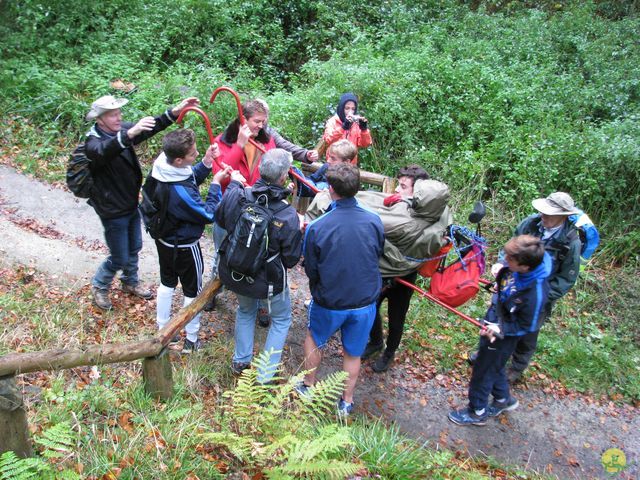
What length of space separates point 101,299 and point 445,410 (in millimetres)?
3871

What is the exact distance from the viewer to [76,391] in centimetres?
392

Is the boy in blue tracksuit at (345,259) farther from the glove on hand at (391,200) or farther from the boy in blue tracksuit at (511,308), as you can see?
the boy in blue tracksuit at (511,308)

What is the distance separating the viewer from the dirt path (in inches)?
A: 204

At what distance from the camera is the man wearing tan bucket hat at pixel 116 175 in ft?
15.6

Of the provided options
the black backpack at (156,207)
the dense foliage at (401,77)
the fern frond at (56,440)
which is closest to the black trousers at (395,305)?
the black backpack at (156,207)

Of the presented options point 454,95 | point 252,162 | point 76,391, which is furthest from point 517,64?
point 76,391

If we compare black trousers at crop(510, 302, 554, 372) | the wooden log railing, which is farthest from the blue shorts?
black trousers at crop(510, 302, 554, 372)

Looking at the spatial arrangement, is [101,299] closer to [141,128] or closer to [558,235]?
[141,128]

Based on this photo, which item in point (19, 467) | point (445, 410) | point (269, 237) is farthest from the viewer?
point (445, 410)

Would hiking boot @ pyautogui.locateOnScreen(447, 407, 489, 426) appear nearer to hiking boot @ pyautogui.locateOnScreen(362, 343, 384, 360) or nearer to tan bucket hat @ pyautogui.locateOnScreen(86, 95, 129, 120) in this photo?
hiking boot @ pyautogui.locateOnScreen(362, 343, 384, 360)

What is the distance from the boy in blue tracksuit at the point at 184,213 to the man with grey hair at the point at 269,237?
1.19ft

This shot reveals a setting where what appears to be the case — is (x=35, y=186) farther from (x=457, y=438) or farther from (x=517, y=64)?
(x=517, y=64)

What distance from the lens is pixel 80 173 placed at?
4.93 metres

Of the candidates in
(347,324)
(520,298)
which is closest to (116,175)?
(347,324)
